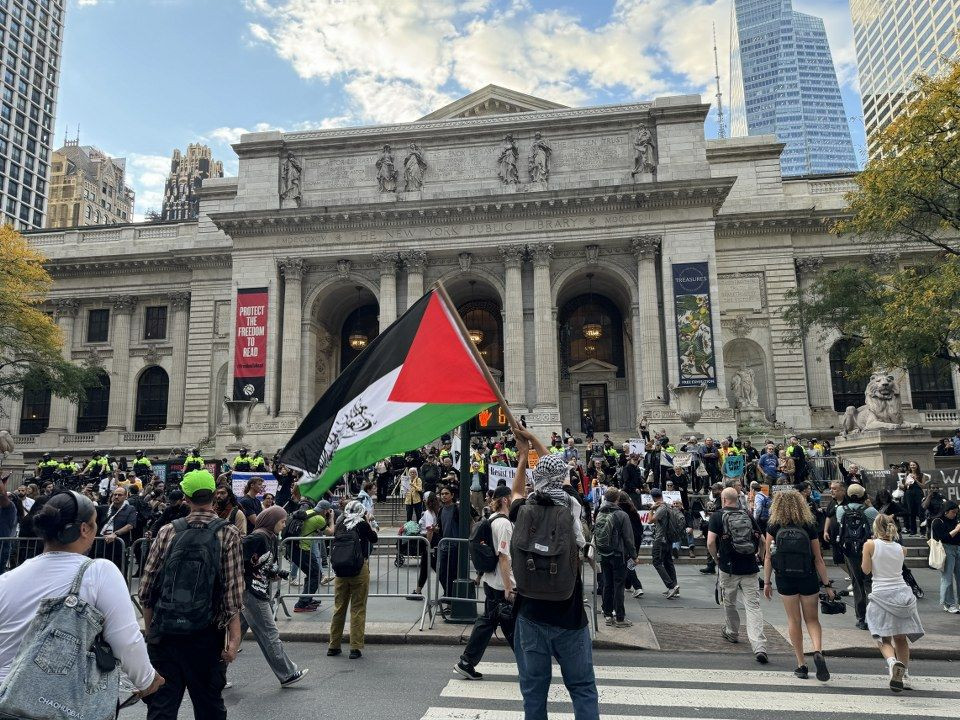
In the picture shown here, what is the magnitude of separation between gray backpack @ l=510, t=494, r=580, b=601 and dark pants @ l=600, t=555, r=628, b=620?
5.86 metres

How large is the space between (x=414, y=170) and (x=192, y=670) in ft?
116

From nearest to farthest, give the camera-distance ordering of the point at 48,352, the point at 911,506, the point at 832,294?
1. the point at 911,506
2. the point at 832,294
3. the point at 48,352

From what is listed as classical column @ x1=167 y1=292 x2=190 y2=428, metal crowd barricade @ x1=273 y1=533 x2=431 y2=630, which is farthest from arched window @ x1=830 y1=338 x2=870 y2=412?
classical column @ x1=167 y1=292 x2=190 y2=428

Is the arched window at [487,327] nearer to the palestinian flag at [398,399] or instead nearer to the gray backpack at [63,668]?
the palestinian flag at [398,399]

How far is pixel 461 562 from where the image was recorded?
32.5ft

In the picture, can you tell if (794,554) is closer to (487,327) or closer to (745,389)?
(745,389)

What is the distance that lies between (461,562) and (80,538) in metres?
7.14

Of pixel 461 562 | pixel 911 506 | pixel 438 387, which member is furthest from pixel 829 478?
pixel 438 387

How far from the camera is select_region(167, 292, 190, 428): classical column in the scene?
140ft

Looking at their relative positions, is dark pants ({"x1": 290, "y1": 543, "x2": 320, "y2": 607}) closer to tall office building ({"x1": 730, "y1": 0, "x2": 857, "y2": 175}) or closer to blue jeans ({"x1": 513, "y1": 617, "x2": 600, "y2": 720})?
blue jeans ({"x1": 513, "y1": 617, "x2": 600, "y2": 720})

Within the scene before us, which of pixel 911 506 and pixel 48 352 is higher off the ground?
pixel 48 352

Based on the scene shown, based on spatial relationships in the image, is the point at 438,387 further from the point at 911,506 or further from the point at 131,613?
the point at 911,506

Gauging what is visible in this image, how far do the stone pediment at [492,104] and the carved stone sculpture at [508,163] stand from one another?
14.4 feet

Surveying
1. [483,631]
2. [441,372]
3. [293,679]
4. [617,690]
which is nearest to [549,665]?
[483,631]
